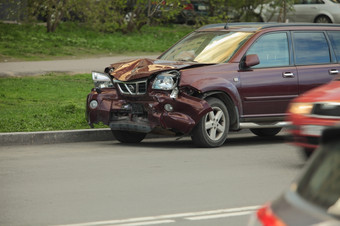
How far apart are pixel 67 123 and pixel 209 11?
1650 centimetres

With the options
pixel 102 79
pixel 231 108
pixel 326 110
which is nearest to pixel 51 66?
pixel 102 79

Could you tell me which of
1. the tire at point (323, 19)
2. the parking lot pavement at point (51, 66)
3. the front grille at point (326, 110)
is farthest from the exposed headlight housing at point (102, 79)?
the tire at point (323, 19)

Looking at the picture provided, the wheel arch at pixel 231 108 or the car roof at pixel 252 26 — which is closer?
the wheel arch at pixel 231 108

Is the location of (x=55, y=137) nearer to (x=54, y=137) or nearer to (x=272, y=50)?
(x=54, y=137)

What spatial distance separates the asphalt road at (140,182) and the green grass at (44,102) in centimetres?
90

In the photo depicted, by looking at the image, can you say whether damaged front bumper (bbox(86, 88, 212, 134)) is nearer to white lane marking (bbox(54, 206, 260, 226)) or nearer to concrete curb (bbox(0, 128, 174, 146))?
concrete curb (bbox(0, 128, 174, 146))

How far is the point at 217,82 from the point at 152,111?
94 centimetres

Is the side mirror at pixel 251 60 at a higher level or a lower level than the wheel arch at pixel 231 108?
higher

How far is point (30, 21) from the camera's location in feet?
84.0

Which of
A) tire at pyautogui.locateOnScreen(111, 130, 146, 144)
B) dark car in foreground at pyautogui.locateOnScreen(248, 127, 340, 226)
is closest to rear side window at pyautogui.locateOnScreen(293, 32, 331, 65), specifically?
tire at pyautogui.locateOnScreen(111, 130, 146, 144)

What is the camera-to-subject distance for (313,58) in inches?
455

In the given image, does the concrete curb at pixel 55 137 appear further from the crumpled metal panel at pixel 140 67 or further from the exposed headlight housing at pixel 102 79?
the crumpled metal panel at pixel 140 67

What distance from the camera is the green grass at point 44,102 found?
12.2m

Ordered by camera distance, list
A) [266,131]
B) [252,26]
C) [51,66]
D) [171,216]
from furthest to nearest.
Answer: [51,66] < [266,131] < [252,26] < [171,216]
